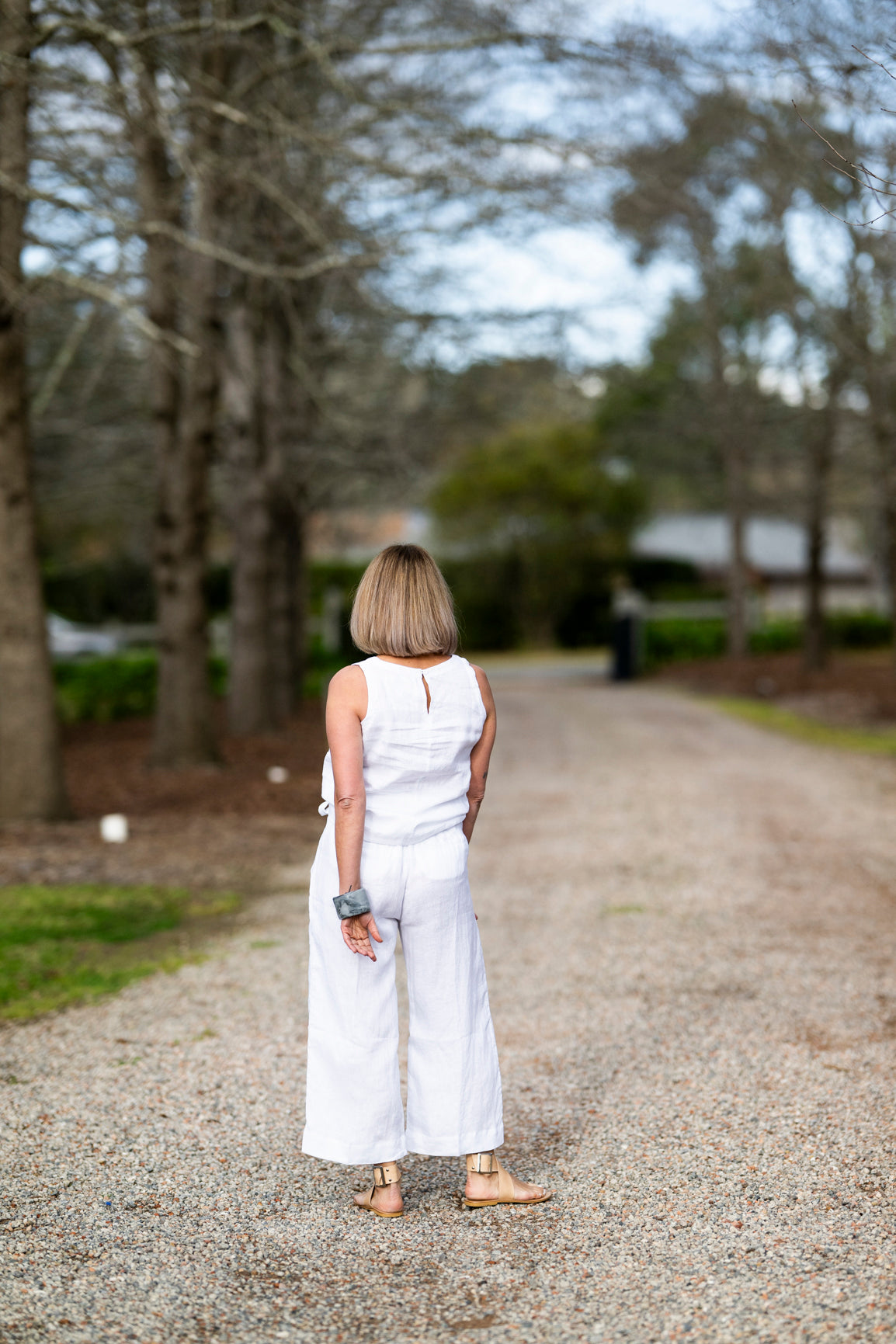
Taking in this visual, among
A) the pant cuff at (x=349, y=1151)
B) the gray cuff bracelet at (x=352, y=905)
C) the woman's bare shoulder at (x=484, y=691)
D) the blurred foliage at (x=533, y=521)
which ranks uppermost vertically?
the blurred foliage at (x=533, y=521)

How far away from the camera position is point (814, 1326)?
8.07ft

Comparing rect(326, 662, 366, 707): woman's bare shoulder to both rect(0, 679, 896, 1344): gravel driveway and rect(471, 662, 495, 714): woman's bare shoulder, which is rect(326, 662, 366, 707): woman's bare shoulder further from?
rect(0, 679, 896, 1344): gravel driveway

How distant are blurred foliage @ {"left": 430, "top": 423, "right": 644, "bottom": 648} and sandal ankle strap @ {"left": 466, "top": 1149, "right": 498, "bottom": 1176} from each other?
28.5 meters

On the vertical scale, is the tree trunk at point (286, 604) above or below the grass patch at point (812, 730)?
above

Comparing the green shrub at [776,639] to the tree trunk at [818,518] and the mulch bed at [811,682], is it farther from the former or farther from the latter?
the tree trunk at [818,518]

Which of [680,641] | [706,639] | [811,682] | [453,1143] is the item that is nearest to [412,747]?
[453,1143]

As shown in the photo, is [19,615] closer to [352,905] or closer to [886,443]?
[352,905]

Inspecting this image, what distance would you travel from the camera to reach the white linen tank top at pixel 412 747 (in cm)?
301

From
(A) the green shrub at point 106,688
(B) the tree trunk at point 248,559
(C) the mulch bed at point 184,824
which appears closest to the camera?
(C) the mulch bed at point 184,824

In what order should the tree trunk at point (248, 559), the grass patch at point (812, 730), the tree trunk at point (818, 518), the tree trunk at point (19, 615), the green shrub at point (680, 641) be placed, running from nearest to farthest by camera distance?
the tree trunk at point (19, 615) → the tree trunk at point (248, 559) → the grass patch at point (812, 730) → the tree trunk at point (818, 518) → the green shrub at point (680, 641)

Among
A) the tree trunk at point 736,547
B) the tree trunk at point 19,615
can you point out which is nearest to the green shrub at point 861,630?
the tree trunk at point 736,547

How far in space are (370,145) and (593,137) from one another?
2.33 meters

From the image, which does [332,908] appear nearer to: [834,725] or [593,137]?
[593,137]

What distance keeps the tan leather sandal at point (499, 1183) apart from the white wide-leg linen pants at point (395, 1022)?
0.05 metres
